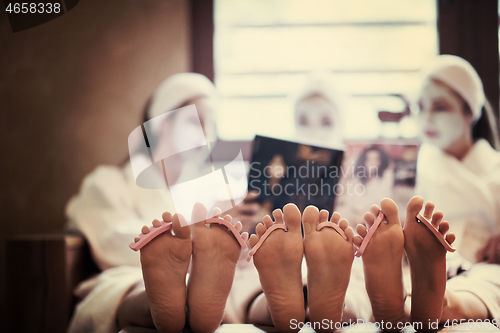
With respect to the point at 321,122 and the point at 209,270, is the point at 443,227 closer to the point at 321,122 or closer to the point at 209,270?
the point at 209,270

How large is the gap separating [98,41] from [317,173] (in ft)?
2.72

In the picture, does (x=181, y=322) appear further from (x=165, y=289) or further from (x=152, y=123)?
(x=152, y=123)

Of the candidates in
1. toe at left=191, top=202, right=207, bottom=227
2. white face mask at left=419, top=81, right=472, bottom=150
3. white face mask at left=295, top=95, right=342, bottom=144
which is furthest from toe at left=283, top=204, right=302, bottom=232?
white face mask at left=419, top=81, right=472, bottom=150

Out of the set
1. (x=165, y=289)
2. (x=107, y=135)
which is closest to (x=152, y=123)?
(x=107, y=135)

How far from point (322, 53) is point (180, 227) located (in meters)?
0.84

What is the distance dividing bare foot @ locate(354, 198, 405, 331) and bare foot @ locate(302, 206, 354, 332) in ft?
0.08

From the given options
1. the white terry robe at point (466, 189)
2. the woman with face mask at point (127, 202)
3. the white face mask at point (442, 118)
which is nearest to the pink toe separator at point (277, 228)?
the woman with face mask at point (127, 202)

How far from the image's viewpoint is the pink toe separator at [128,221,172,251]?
0.50 metres

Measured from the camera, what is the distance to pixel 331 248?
0.49 metres

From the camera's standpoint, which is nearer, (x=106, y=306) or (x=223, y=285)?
(x=223, y=285)

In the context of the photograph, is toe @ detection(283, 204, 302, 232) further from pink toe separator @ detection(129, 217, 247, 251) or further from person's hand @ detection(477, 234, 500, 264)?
person's hand @ detection(477, 234, 500, 264)

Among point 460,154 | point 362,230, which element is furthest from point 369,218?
A: point 460,154

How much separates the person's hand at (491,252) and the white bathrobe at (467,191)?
0.04 feet

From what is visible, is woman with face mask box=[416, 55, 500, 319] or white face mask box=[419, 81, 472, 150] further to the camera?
white face mask box=[419, 81, 472, 150]
